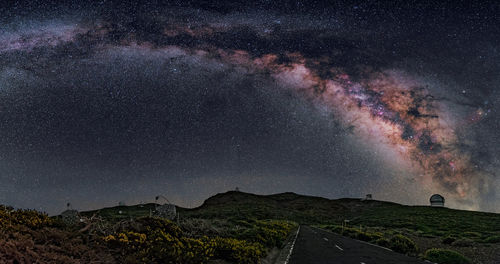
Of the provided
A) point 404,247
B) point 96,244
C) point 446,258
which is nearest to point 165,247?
point 96,244

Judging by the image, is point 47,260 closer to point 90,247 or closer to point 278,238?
point 90,247

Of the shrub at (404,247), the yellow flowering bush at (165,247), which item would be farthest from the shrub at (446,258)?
the yellow flowering bush at (165,247)

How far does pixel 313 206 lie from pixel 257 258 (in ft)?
557

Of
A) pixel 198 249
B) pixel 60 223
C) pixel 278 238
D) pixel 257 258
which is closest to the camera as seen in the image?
pixel 60 223

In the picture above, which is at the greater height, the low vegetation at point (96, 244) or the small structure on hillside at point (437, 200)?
the small structure on hillside at point (437, 200)

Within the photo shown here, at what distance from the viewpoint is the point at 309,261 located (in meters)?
12.7

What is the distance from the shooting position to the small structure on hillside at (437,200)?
420 feet

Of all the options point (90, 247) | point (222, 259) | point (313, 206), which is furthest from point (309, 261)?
point (313, 206)

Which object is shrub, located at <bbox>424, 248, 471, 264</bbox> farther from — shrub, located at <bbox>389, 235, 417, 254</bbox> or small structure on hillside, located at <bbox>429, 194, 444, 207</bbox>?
small structure on hillside, located at <bbox>429, 194, 444, 207</bbox>

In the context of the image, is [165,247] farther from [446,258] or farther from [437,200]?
[437,200]

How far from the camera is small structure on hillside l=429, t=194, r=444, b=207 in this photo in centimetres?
12795

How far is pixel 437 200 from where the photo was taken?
423ft

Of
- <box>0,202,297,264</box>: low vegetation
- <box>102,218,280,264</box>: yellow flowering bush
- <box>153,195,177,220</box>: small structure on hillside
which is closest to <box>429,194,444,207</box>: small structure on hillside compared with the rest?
<box>153,195,177,220</box>: small structure on hillside

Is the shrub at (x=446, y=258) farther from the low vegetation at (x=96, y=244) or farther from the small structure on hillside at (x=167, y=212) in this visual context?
the small structure on hillside at (x=167, y=212)
